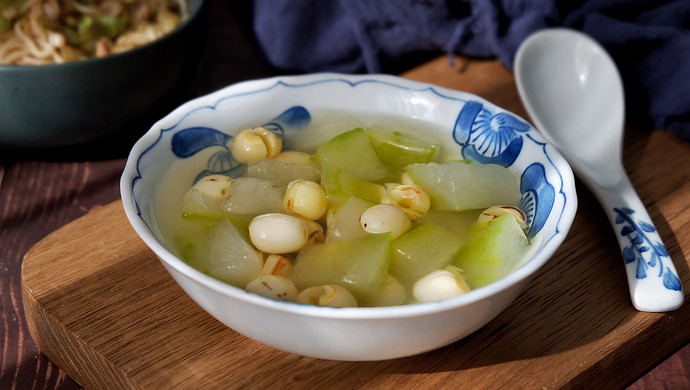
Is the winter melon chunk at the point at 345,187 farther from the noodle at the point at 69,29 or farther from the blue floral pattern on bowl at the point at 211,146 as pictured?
the noodle at the point at 69,29

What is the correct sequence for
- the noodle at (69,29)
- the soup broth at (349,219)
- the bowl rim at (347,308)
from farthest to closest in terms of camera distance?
1. the noodle at (69,29)
2. the soup broth at (349,219)
3. the bowl rim at (347,308)

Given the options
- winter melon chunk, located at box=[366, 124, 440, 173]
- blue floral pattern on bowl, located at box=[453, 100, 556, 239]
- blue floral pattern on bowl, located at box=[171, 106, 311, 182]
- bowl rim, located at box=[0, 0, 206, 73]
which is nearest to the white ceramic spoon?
blue floral pattern on bowl, located at box=[453, 100, 556, 239]

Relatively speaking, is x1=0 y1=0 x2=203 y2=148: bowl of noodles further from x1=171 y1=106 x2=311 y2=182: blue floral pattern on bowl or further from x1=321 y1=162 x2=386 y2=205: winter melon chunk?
x1=321 y1=162 x2=386 y2=205: winter melon chunk

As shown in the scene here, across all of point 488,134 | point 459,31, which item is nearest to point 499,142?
point 488,134

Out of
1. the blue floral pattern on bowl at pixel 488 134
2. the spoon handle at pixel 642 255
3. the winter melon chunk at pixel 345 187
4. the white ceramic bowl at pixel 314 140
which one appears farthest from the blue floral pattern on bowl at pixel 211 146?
the spoon handle at pixel 642 255

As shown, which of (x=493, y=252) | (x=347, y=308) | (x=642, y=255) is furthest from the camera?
(x=642, y=255)

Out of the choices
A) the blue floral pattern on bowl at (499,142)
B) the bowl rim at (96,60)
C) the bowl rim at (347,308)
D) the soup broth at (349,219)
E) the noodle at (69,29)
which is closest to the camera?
the bowl rim at (347,308)

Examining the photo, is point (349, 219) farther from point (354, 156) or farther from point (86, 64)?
point (86, 64)
